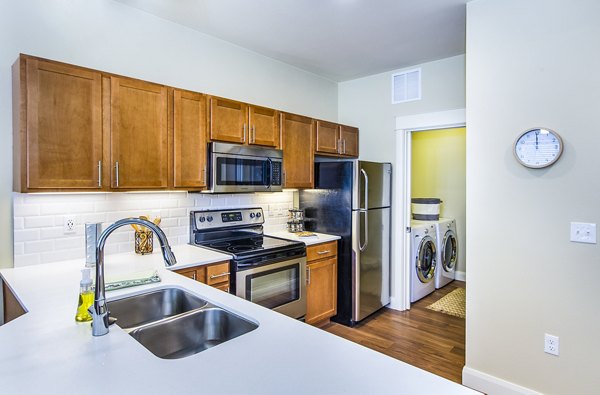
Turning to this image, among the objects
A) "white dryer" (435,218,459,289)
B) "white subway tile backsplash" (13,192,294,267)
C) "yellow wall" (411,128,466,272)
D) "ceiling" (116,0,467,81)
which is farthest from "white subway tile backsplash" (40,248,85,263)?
"yellow wall" (411,128,466,272)

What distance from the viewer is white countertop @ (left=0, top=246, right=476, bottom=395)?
906 millimetres

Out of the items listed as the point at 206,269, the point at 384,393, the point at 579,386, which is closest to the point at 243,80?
the point at 206,269

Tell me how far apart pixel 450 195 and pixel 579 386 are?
3621 mm

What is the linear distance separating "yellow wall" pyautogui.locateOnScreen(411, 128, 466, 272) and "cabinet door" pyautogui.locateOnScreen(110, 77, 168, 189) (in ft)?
14.4

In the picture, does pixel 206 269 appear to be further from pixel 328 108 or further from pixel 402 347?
pixel 328 108

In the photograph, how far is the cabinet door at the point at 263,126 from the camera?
304 cm

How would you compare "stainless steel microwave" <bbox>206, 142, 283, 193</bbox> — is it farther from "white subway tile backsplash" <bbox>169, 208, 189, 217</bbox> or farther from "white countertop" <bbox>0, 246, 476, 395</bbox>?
"white countertop" <bbox>0, 246, 476, 395</bbox>

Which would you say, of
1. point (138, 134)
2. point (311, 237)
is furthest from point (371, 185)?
point (138, 134)

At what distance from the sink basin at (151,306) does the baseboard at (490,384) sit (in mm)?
2055

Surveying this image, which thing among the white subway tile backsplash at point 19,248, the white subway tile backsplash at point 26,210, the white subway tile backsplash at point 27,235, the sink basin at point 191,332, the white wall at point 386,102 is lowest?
the sink basin at point 191,332

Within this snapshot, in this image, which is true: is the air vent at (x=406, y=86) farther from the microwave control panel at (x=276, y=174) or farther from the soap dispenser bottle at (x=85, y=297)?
the soap dispenser bottle at (x=85, y=297)

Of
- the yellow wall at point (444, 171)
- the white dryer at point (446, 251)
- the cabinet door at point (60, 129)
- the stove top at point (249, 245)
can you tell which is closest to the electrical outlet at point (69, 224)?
the cabinet door at point (60, 129)

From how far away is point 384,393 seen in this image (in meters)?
0.88

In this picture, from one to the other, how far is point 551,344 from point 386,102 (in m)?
2.83
